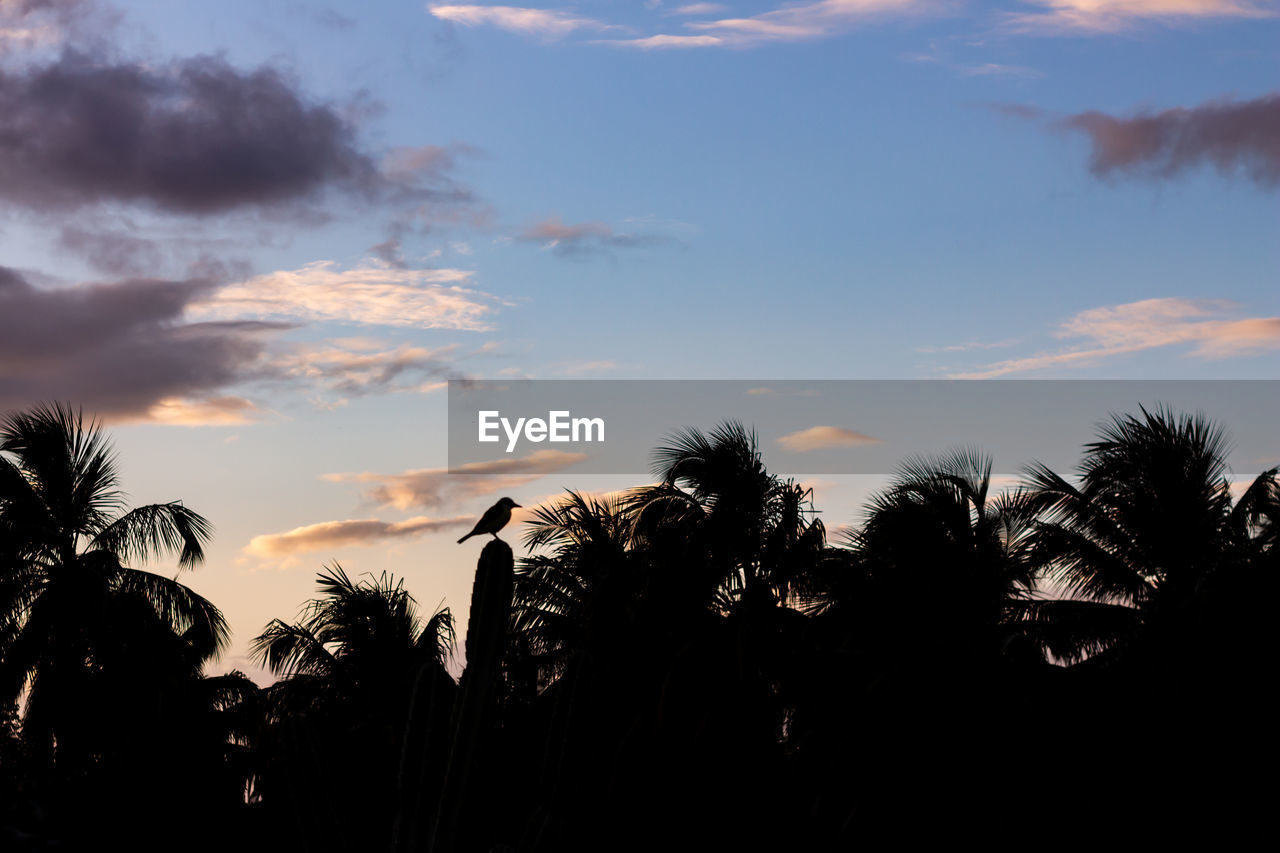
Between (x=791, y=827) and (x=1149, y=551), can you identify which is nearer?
(x=791, y=827)

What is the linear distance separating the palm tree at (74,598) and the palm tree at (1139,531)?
1693 centimetres

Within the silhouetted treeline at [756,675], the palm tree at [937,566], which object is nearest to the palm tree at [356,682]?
the silhouetted treeline at [756,675]

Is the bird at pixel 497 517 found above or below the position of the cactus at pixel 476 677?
above

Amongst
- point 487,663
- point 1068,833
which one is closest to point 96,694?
point 487,663

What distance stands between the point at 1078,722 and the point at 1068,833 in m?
1.79

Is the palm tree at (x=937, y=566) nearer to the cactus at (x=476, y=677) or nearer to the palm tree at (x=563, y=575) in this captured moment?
the palm tree at (x=563, y=575)

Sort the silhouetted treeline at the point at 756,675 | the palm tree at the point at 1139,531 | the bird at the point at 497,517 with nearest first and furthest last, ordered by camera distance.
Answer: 1. the bird at the point at 497,517
2. the silhouetted treeline at the point at 756,675
3. the palm tree at the point at 1139,531

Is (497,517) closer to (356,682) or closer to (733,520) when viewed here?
(733,520)

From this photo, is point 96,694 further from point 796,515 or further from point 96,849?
point 796,515

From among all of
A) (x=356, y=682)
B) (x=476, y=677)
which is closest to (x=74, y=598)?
(x=356, y=682)

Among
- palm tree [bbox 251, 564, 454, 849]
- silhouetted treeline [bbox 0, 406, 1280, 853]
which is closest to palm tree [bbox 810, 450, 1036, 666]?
silhouetted treeline [bbox 0, 406, 1280, 853]

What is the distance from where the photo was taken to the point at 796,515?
21.8m

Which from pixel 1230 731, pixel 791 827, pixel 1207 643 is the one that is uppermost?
pixel 1207 643

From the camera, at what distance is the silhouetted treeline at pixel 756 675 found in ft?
52.0
